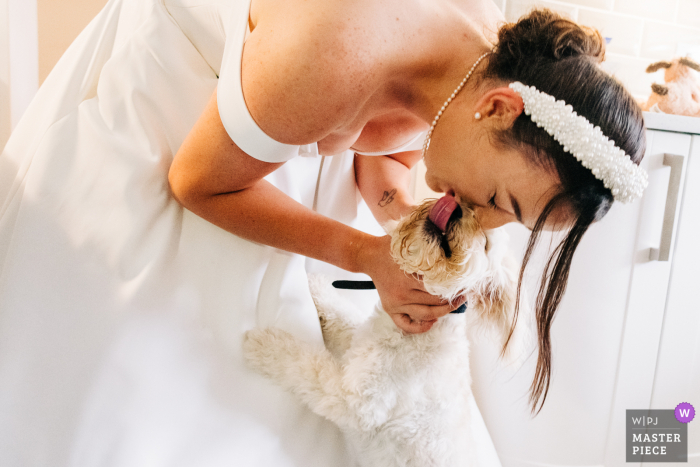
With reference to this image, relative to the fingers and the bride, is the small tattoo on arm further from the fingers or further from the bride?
the fingers

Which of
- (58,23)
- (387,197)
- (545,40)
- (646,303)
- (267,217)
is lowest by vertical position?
(646,303)

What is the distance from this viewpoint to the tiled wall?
216 centimetres

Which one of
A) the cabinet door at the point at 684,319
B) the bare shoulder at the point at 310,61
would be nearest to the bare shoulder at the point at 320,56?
the bare shoulder at the point at 310,61

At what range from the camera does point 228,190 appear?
80cm

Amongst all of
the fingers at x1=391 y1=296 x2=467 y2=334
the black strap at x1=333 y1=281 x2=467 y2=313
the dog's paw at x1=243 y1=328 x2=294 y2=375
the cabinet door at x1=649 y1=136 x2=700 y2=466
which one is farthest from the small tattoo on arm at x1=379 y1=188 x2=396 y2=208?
the cabinet door at x1=649 y1=136 x2=700 y2=466

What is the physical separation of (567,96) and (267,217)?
532 millimetres

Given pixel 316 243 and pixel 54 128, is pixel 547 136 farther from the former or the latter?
pixel 54 128

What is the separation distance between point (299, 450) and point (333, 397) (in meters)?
0.11

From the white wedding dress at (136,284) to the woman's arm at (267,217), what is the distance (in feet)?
0.16

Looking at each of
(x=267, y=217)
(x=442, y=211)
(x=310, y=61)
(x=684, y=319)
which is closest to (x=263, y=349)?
(x=267, y=217)

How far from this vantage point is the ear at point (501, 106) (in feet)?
2.14

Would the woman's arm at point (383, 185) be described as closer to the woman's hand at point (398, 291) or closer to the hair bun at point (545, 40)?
the woman's hand at point (398, 291)

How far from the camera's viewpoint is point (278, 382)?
0.85m

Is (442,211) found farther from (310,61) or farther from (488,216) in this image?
(310,61)
